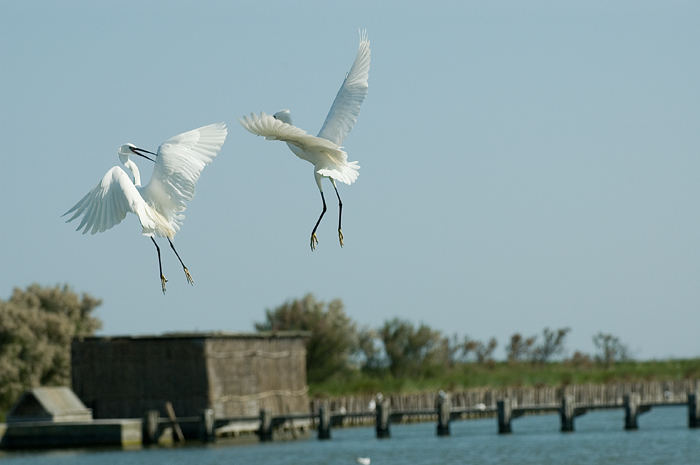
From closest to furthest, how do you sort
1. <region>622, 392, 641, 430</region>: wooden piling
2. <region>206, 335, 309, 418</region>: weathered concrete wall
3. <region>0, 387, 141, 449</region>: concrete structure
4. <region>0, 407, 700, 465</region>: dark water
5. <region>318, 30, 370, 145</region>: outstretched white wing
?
<region>318, 30, 370, 145</region>: outstretched white wing → <region>0, 407, 700, 465</region>: dark water → <region>0, 387, 141, 449</region>: concrete structure → <region>622, 392, 641, 430</region>: wooden piling → <region>206, 335, 309, 418</region>: weathered concrete wall

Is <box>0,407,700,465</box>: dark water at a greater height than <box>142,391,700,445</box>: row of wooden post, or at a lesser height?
lesser

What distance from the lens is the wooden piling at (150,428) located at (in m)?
42.5

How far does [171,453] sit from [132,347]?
607cm

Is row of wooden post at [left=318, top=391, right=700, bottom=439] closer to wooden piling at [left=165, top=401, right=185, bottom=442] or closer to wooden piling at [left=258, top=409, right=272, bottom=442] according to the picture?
wooden piling at [left=258, top=409, right=272, bottom=442]

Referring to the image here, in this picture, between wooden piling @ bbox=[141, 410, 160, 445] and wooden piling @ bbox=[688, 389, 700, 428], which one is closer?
wooden piling @ bbox=[688, 389, 700, 428]

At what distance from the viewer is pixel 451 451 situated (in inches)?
1581

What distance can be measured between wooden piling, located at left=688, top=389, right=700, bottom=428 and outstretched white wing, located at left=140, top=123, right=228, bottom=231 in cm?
3028

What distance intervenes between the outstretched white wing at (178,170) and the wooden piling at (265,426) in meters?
29.7

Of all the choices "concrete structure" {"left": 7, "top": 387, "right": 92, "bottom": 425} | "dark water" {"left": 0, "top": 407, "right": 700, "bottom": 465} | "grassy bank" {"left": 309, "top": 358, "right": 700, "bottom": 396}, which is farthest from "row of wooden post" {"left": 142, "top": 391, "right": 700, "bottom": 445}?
"grassy bank" {"left": 309, "top": 358, "right": 700, "bottom": 396}

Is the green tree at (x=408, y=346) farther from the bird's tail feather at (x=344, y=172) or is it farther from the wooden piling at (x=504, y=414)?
the bird's tail feather at (x=344, y=172)

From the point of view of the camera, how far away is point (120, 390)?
4550 centimetres

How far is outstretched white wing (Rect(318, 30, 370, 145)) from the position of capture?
1504cm

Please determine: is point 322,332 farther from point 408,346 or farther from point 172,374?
point 172,374

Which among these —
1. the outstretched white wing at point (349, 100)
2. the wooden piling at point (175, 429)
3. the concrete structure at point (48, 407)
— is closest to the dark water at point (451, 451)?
the concrete structure at point (48, 407)
